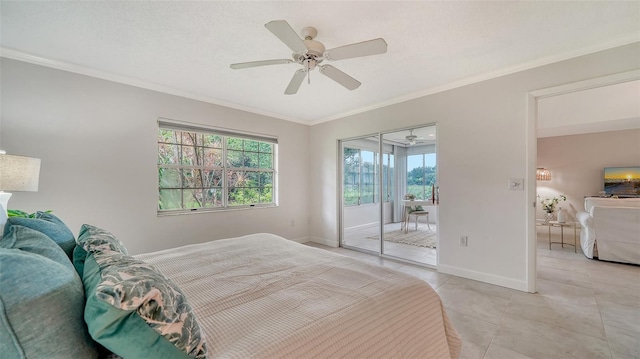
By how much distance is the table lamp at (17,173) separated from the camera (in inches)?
69.3

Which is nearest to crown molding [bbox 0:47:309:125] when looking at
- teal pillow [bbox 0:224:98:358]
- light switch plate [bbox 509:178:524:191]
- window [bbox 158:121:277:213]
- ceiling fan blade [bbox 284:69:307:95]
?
window [bbox 158:121:277:213]

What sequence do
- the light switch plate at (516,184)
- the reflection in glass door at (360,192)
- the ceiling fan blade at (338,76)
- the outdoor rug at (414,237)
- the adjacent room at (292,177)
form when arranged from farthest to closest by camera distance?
the reflection in glass door at (360,192) → the outdoor rug at (414,237) → the light switch plate at (516,184) → the ceiling fan blade at (338,76) → the adjacent room at (292,177)

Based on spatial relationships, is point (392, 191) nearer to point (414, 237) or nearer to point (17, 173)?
point (414, 237)

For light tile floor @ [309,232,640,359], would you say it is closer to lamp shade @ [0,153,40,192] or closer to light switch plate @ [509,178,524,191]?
light switch plate @ [509,178,524,191]

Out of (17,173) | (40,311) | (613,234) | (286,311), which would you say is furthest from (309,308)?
(613,234)

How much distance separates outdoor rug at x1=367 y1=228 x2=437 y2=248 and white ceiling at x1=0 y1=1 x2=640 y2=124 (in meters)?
2.83

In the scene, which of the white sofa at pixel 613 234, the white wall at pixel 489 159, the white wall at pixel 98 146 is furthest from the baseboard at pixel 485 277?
the white wall at pixel 98 146

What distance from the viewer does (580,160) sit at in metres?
5.38

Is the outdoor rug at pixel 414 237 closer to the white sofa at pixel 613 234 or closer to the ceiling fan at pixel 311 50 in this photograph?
the white sofa at pixel 613 234

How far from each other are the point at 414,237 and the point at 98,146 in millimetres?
5252

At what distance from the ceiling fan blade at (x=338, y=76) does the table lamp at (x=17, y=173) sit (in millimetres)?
2391

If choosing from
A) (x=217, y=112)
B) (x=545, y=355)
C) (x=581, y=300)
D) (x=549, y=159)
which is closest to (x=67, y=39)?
(x=217, y=112)

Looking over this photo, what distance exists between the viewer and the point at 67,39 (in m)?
2.23

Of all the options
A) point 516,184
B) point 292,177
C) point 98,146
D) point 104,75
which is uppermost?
point 104,75
